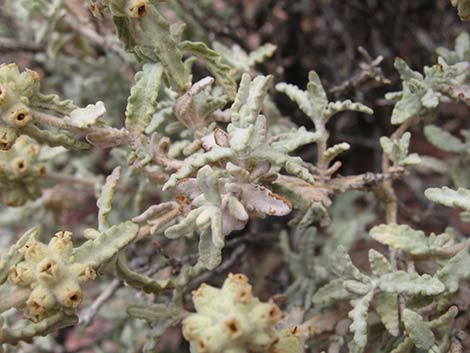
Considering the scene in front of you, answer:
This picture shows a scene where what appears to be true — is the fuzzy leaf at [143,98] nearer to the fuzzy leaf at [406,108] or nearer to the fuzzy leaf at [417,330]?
the fuzzy leaf at [406,108]

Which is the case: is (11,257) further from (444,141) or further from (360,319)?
(444,141)

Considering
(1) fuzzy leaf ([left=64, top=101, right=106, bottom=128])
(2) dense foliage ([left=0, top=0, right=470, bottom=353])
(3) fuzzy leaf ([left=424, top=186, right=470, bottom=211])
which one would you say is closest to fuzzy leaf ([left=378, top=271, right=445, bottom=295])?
(2) dense foliage ([left=0, top=0, right=470, bottom=353])

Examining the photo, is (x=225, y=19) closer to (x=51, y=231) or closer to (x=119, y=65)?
(x=119, y=65)

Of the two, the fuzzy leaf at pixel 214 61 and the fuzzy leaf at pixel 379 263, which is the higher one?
the fuzzy leaf at pixel 214 61

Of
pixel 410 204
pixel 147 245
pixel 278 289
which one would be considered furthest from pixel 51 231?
pixel 410 204

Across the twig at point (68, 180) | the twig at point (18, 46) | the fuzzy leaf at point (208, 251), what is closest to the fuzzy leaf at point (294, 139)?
the fuzzy leaf at point (208, 251)

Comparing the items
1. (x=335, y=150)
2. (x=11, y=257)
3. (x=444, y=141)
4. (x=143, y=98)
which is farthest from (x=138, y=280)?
(x=444, y=141)
